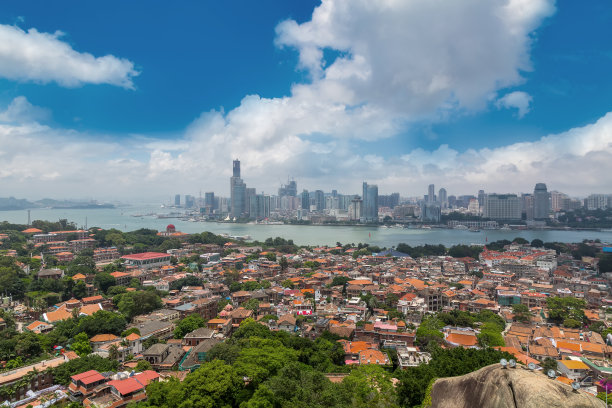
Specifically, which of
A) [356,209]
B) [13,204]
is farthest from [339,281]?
[13,204]

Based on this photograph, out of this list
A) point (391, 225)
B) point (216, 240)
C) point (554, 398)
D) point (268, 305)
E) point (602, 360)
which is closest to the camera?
point (554, 398)

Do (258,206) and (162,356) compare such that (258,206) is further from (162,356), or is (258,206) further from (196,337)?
(162,356)

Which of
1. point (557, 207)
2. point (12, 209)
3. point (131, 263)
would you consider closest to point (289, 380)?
point (131, 263)

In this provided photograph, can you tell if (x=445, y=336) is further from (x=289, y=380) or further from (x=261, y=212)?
(x=261, y=212)

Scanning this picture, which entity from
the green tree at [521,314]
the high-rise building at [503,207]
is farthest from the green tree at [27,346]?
the high-rise building at [503,207]

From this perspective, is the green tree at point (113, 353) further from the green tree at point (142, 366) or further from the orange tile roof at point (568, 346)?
the orange tile roof at point (568, 346)

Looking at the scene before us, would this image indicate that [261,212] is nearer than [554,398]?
No

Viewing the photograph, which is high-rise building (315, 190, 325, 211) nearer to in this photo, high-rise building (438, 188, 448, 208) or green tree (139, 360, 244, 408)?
high-rise building (438, 188, 448, 208)
